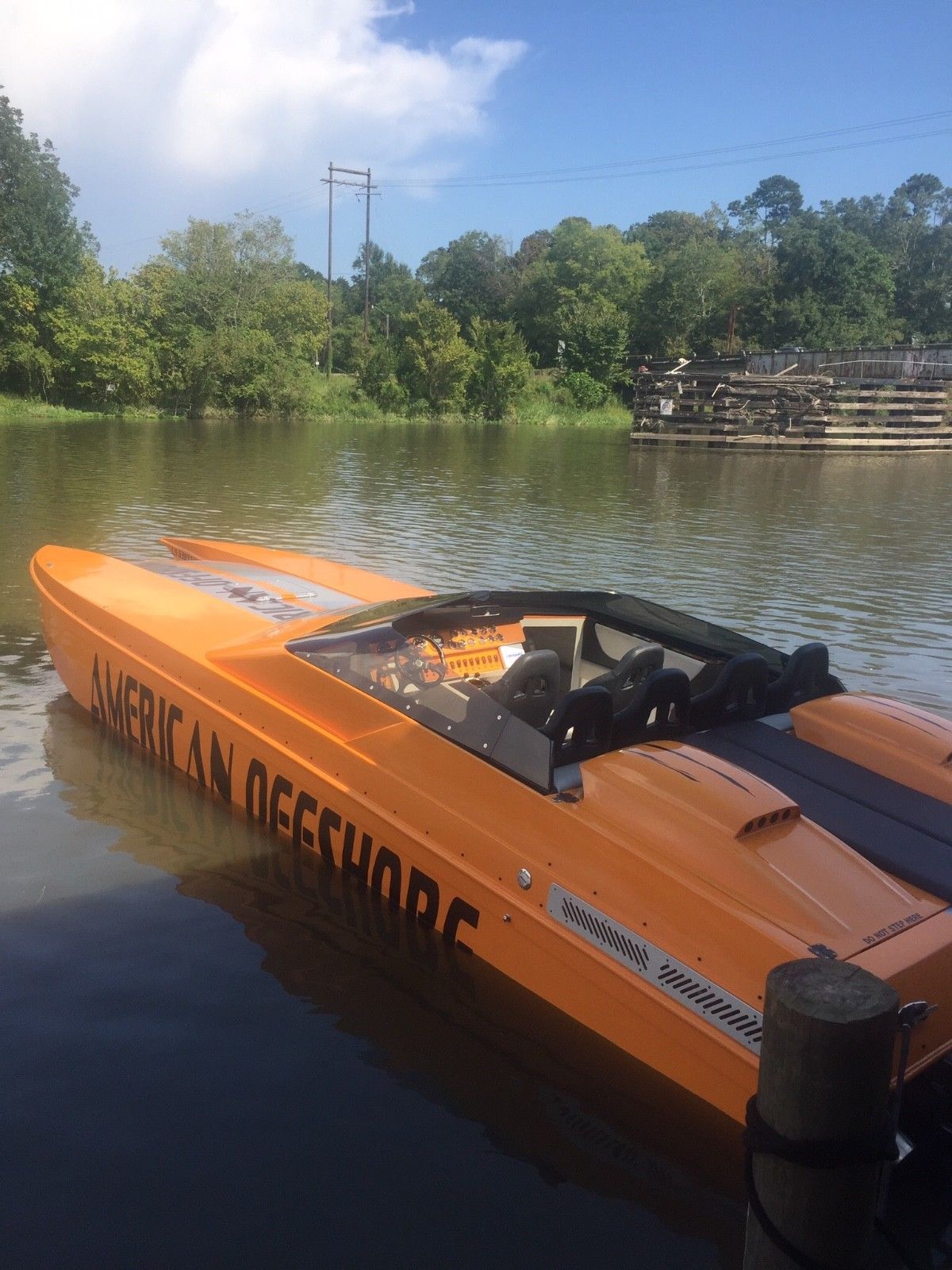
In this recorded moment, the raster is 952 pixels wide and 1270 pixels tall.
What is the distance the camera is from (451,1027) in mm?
3582

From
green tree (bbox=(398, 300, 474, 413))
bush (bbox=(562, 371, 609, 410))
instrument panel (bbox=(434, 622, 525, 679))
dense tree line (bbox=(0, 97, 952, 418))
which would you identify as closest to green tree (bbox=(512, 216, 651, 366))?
dense tree line (bbox=(0, 97, 952, 418))

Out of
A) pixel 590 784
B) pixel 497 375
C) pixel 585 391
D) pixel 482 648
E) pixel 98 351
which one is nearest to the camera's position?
pixel 590 784

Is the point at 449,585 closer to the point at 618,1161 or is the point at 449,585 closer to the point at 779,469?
the point at 618,1161

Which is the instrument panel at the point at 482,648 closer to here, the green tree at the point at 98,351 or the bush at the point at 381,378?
the green tree at the point at 98,351

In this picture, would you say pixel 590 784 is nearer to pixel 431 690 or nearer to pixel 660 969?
pixel 660 969

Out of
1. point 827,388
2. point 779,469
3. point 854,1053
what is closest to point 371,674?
point 854,1053

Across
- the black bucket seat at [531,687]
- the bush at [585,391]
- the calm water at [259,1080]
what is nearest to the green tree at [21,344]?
the bush at [585,391]

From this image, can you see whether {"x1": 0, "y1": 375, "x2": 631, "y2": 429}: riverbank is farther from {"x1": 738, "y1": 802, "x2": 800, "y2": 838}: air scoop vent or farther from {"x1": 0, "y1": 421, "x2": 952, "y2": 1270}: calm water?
{"x1": 738, "y1": 802, "x2": 800, "y2": 838}: air scoop vent

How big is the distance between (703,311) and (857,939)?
64.1 meters

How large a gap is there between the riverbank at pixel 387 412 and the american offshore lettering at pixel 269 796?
3831 centimetres

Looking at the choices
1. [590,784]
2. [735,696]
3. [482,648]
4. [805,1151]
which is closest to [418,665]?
[482,648]

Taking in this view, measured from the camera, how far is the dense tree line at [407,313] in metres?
45.5

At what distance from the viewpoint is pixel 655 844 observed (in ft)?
10.7

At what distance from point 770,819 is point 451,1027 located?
1.36 m
